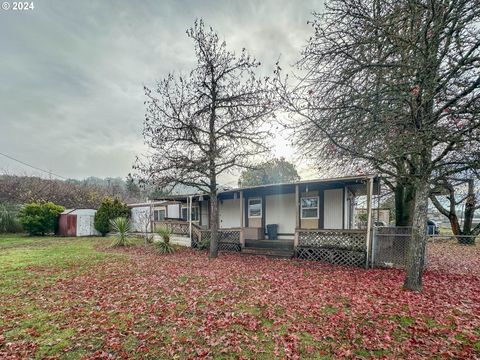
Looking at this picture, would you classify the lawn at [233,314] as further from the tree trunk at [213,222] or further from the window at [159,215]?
the window at [159,215]

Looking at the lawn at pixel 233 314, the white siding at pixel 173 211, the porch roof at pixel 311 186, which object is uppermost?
the porch roof at pixel 311 186

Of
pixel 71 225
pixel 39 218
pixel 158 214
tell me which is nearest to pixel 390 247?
pixel 158 214

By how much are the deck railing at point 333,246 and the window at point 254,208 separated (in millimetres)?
4145

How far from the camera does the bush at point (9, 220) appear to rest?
19172 mm

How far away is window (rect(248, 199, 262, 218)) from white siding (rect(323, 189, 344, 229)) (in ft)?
12.8

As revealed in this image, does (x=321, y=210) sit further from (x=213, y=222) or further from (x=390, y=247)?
(x=213, y=222)

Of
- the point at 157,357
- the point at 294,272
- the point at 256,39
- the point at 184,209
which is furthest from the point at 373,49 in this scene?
the point at 184,209

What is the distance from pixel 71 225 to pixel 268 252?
672 inches

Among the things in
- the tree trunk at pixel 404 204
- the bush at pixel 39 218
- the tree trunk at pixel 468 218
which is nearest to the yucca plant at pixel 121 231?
the bush at pixel 39 218

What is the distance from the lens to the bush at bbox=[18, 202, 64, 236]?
1833 cm

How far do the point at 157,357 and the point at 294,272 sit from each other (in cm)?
580

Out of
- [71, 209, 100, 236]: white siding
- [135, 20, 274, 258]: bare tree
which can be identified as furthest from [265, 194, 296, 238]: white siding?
[71, 209, 100, 236]: white siding

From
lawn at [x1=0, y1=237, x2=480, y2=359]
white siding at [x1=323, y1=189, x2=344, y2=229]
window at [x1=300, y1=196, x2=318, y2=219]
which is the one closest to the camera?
lawn at [x1=0, y1=237, x2=480, y2=359]

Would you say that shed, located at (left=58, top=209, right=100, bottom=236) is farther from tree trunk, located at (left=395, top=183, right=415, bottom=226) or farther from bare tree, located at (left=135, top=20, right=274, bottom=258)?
tree trunk, located at (left=395, top=183, right=415, bottom=226)
